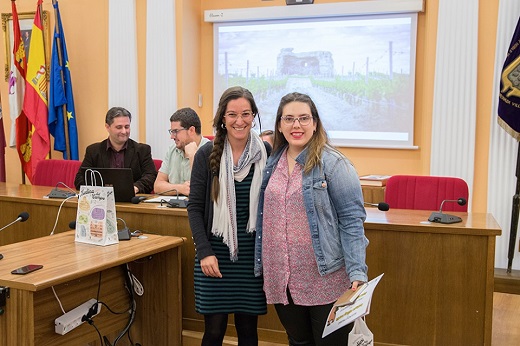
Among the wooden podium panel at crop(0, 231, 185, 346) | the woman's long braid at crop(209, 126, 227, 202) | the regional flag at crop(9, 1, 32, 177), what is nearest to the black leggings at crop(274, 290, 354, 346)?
the woman's long braid at crop(209, 126, 227, 202)

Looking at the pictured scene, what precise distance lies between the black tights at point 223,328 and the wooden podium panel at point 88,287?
45cm

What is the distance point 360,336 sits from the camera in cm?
187

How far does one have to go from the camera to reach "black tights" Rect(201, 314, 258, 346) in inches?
88.0

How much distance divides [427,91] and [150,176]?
90.3 inches

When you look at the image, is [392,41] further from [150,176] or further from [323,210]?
[323,210]

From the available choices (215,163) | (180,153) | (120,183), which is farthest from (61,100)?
(215,163)

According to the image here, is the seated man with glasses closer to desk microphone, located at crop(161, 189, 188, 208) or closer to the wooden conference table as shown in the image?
desk microphone, located at crop(161, 189, 188, 208)

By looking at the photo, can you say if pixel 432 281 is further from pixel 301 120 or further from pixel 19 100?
pixel 19 100

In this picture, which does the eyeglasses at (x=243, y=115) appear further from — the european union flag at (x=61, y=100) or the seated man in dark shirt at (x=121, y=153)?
the european union flag at (x=61, y=100)

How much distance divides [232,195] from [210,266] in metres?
0.27

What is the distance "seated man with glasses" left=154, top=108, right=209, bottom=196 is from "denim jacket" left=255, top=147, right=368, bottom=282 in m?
→ 1.73

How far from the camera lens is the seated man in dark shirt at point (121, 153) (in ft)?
13.2

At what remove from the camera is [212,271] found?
2131 mm

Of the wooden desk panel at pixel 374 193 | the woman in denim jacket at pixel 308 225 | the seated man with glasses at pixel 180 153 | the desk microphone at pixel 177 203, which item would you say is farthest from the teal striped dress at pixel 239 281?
the wooden desk panel at pixel 374 193
